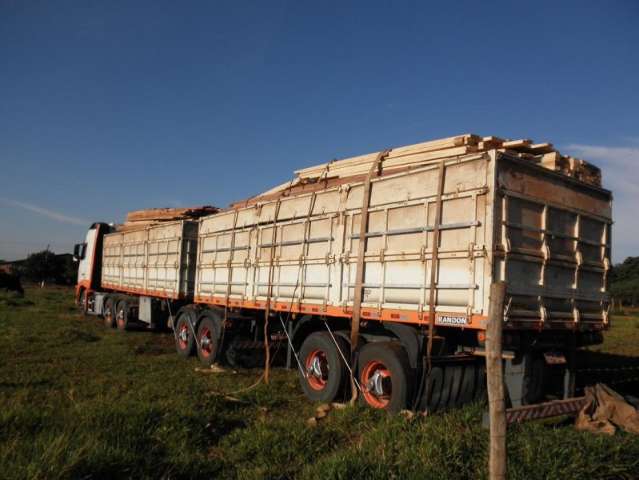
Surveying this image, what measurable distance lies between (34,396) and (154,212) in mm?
9674

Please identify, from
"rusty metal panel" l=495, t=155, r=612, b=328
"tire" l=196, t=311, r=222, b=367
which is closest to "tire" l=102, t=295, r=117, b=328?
"tire" l=196, t=311, r=222, b=367

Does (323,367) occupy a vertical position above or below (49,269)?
below

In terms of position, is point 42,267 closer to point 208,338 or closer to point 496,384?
point 208,338

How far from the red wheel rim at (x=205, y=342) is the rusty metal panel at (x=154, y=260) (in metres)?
1.99

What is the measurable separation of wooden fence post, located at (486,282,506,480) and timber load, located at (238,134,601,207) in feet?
8.32

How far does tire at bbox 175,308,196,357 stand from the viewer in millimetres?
11352

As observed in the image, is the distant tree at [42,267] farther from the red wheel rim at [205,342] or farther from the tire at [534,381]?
the tire at [534,381]

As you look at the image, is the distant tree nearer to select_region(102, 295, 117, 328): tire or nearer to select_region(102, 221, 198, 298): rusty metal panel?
select_region(102, 221, 198, 298): rusty metal panel

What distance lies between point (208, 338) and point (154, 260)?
4.49 m

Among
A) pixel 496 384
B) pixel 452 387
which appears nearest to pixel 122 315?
pixel 452 387

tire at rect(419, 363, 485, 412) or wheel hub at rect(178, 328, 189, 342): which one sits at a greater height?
tire at rect(419, 363, 485, 412)

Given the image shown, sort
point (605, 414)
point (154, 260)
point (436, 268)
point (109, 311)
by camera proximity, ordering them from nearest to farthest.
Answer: point (605, 414)
point (436, 268)
point (154, 260)
point (109, 311)

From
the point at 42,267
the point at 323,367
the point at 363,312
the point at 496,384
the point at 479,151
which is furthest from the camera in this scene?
the point at 42,267

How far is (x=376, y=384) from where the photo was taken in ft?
21.4
